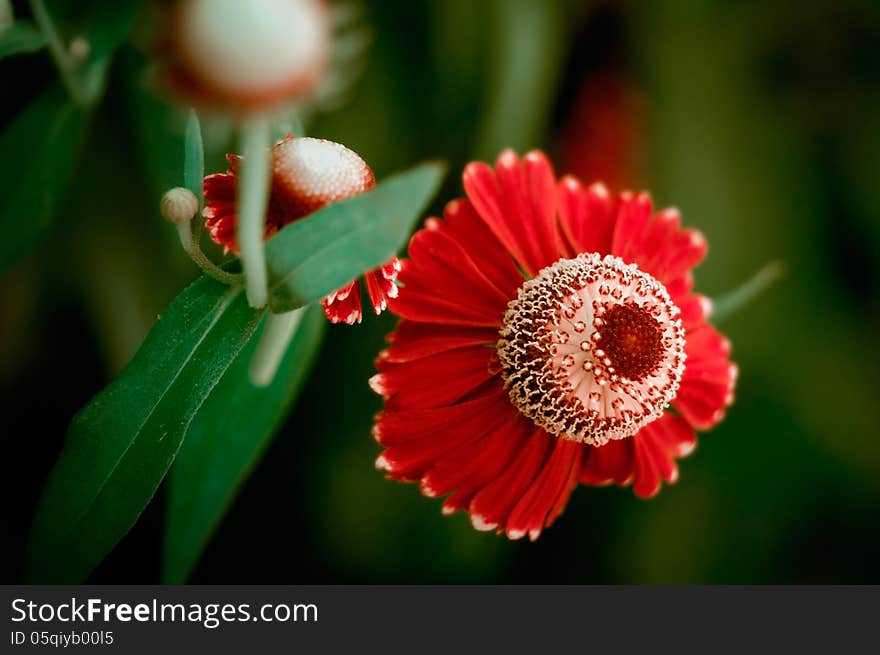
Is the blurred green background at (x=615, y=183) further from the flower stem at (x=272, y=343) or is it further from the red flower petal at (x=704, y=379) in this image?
→ the red flower petal at (x=704, y=379)

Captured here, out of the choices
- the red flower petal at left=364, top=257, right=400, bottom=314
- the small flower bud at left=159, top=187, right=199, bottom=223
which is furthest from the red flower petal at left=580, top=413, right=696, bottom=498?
the small flower bud at left=159, top=187, right=199, bottom=223

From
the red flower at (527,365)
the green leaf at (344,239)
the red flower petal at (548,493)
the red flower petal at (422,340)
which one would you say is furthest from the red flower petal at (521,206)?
the green leaf at (344,239)

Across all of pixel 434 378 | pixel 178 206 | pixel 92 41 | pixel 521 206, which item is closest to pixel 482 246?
pixel 521 206

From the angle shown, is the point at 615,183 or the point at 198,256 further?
the point at 615,183

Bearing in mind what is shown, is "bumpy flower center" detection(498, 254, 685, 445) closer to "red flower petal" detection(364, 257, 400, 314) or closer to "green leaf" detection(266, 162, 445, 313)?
"red flower petal" detection(364, 257, 400, 314)

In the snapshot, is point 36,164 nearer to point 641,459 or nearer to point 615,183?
point 641,459
